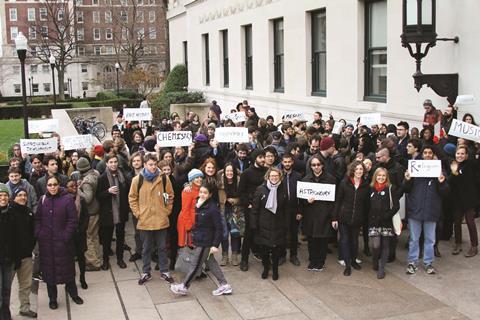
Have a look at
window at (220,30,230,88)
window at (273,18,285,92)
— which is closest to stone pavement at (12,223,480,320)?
window at (273,18,285,92)

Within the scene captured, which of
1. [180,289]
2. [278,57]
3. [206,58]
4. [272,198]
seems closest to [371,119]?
[272,198]

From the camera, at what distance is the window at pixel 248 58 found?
Answer: 82.6 ft

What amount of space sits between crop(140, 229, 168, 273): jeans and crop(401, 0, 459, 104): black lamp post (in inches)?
260

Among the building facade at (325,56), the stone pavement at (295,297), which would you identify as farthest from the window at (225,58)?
the stone pavement at (295,297)

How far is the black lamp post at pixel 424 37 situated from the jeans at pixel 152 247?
6.60 meters

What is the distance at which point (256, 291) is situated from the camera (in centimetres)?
843

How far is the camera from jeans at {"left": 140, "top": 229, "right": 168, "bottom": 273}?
8.82 metres

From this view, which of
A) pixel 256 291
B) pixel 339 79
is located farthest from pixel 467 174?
pixel 339 79

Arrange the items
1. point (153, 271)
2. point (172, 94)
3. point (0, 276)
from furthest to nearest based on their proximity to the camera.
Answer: point (172, 94) → point (153, 271) → point (0, 276)

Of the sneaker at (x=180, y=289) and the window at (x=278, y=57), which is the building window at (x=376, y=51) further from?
the sneaker at (x=180, y=289)

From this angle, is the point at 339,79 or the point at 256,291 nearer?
the point at 256,291

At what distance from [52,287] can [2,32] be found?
108 metres

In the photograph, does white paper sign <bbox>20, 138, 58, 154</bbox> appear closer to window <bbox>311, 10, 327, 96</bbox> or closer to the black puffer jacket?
the black puffer jacket

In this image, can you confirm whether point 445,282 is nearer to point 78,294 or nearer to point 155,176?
point 155,176
